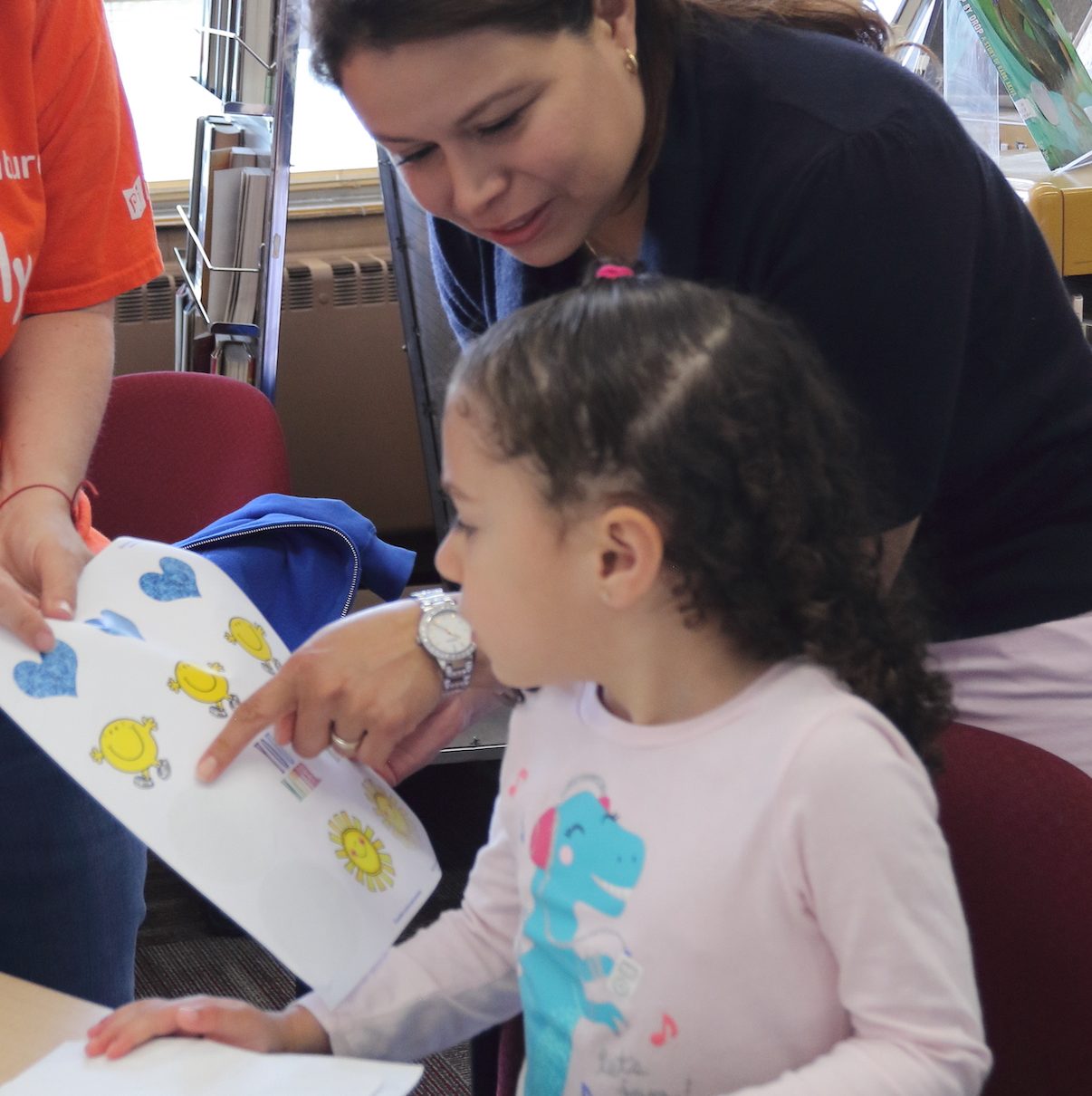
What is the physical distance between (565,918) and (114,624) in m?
0.35

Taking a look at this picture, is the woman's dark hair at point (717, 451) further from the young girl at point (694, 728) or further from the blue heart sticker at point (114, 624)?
the blue heart sticker at point (114, 624)

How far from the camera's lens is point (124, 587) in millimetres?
942

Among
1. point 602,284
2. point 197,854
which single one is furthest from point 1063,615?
point 197,854

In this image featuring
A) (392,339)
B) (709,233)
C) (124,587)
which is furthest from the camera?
(392,339)

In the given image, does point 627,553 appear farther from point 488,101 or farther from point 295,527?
point 295,527

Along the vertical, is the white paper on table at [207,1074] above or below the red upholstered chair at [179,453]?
above

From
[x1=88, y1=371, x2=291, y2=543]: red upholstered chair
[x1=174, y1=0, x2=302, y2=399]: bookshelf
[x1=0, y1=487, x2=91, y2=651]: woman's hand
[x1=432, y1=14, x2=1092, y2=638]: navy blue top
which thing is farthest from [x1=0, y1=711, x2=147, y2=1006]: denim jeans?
[x1=174, y1=0, x2=302, y2=399]: bookshelf

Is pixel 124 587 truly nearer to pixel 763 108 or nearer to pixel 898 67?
pixel 763 108

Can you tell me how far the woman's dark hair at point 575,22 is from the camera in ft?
3.00

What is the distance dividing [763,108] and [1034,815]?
0.54 m

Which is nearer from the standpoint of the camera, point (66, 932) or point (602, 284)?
point (602, 284)

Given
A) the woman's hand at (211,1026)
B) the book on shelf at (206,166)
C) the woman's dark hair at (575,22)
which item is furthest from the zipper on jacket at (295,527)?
the book on shelf at (206,166)

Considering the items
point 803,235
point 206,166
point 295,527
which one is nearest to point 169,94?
point 206,166

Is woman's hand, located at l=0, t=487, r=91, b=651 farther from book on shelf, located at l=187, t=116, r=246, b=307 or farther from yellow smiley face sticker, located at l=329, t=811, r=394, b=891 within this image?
book on shelf, located at l=187, t=116, r=246, b=307
